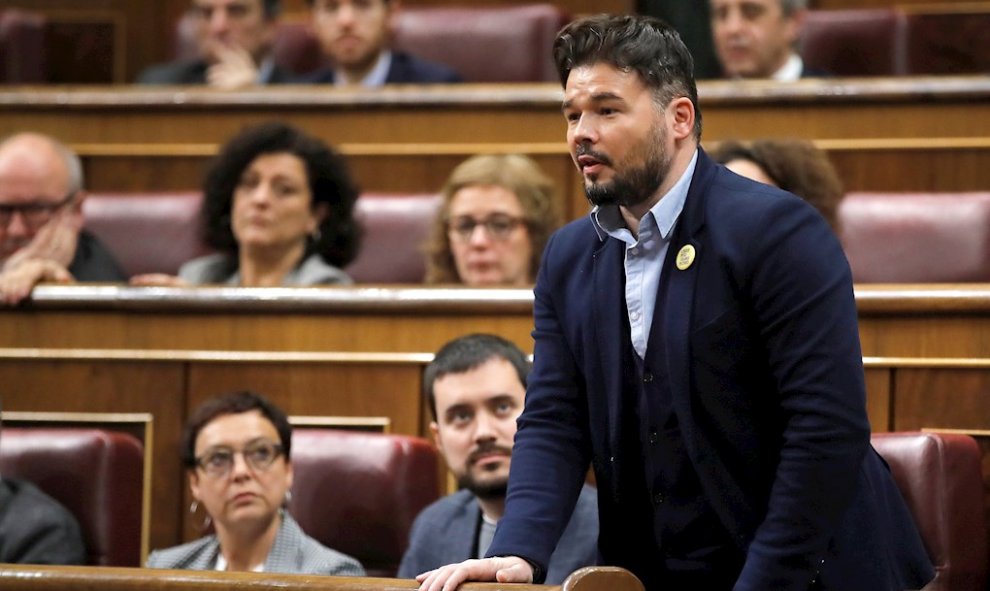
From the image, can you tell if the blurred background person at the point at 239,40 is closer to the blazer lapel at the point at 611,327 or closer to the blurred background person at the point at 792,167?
the blurred background person at the point at 792,167

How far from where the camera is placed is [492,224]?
1.23 meters

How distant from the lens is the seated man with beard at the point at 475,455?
88cm

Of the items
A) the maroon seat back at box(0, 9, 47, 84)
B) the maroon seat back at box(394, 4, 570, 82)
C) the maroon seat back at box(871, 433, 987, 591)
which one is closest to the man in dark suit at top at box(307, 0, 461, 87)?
the maroon seat back at box(394, 4, 570, 82)

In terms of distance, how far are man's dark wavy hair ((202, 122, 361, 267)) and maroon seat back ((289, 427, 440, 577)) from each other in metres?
0.35

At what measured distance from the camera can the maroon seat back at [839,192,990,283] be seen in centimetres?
121

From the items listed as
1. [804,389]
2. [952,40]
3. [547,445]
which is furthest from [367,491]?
[952,40]

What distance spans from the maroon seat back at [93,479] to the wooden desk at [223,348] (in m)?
0.09

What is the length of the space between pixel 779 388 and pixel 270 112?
38.9 inches

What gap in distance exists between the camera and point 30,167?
1277mm

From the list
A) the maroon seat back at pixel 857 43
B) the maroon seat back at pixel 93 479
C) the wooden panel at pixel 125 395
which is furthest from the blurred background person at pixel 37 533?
the maroon seat back at pixel 857 43

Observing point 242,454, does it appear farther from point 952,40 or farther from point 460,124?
point 952,40

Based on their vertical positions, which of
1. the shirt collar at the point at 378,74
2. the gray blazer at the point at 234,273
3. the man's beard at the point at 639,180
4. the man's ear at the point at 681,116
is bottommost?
the gray blazer at the point at 234,273

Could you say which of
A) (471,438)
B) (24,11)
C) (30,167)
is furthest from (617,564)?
(24,11)

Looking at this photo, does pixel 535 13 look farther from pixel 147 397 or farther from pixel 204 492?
pixel 204 492
